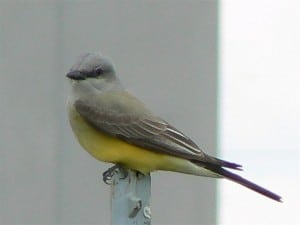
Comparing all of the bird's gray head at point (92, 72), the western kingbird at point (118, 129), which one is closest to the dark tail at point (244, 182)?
the western kingbird at point (118, 129)

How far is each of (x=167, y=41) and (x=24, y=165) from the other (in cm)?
82

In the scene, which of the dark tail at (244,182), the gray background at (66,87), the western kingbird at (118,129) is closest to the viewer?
the dark tail at (244,182)

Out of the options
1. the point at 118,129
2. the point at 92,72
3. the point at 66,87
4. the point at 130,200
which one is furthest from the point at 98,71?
the point at 66,87

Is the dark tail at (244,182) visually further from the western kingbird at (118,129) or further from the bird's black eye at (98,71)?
the bird's black eye at (98,71)

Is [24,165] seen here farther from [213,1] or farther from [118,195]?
[118,195]

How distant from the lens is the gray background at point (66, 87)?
6.42m

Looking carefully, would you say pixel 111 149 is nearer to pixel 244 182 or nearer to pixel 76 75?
pixel 76 75

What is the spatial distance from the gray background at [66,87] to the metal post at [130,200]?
2.43m

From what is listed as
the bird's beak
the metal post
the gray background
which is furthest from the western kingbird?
the gray background

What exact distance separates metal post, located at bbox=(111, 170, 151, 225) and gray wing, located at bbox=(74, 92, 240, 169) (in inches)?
15.2

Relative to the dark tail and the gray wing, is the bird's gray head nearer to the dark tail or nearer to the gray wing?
the gray wing

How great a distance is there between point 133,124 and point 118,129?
5 cm

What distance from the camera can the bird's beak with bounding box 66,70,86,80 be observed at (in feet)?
14.4

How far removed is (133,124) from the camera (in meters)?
4.48
